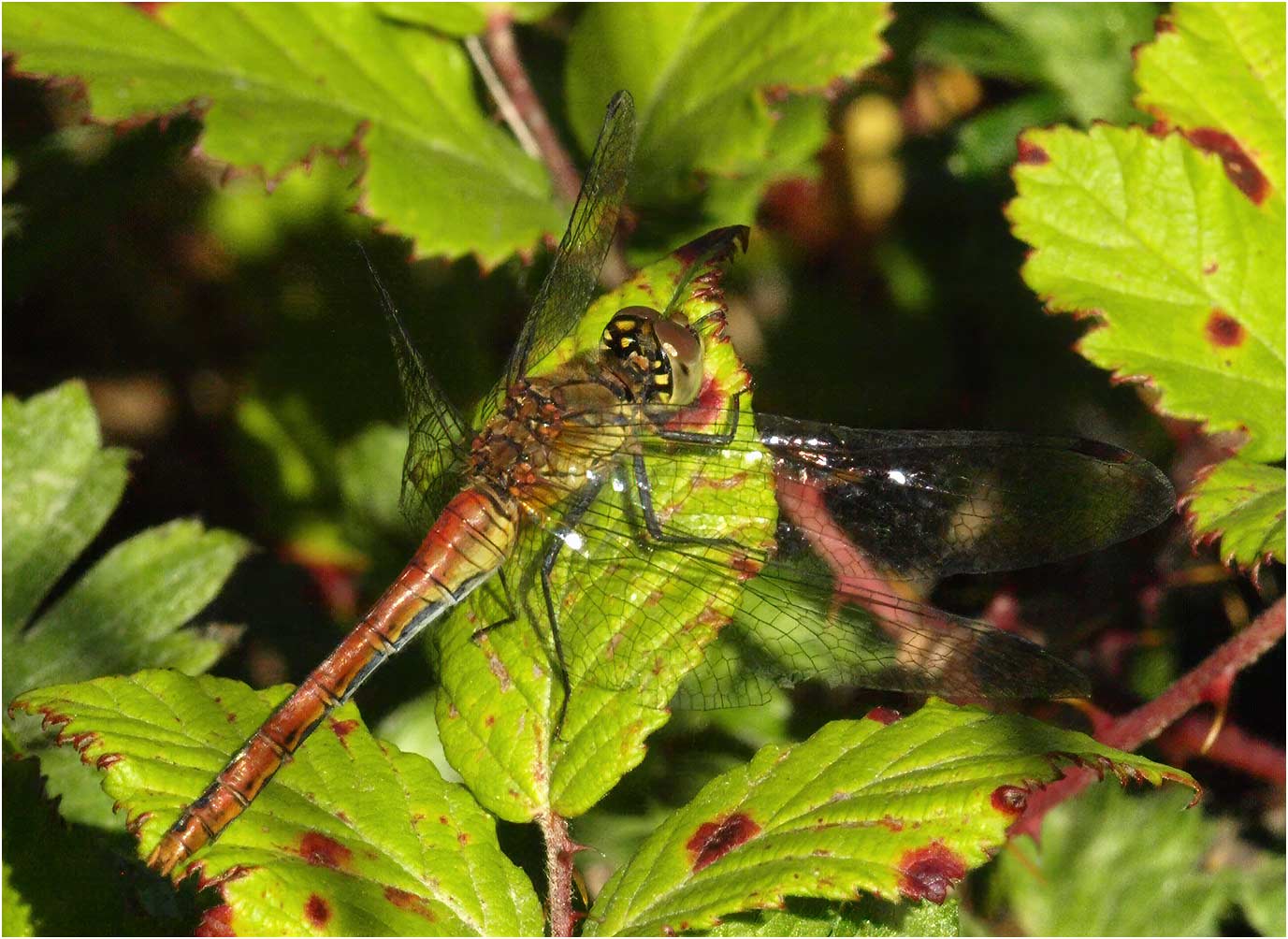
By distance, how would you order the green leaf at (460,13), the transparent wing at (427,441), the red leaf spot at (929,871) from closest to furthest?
the red leaf spot at (929,871)
the transparent wing at (427,441)
the green leaf at (460,13)

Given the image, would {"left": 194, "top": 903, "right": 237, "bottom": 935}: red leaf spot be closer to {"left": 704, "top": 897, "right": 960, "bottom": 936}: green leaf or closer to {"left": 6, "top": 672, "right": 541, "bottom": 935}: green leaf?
{"left": 6, "top": 672, "right": 541, "bottom": 935}: green leaf

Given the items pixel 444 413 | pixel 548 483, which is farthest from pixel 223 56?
pixel 548 483

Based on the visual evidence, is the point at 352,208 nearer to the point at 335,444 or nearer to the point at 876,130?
the point at 335,444

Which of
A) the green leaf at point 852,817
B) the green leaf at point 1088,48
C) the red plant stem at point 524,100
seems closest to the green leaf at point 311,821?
the green leaf at point 852,817

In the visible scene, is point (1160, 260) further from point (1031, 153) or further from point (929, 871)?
point (929, 871)

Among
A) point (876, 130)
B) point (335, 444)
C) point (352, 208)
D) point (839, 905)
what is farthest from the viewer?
point (876, 130)

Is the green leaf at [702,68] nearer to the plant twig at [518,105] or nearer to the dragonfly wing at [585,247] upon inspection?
the plant twig at [518,105]

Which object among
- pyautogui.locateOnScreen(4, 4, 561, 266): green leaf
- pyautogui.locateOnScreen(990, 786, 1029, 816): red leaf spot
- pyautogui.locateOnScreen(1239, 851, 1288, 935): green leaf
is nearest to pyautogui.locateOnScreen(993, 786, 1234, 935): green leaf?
pyautogui.locateOnScreen(1239, 851, 1288, 935): green leaf
